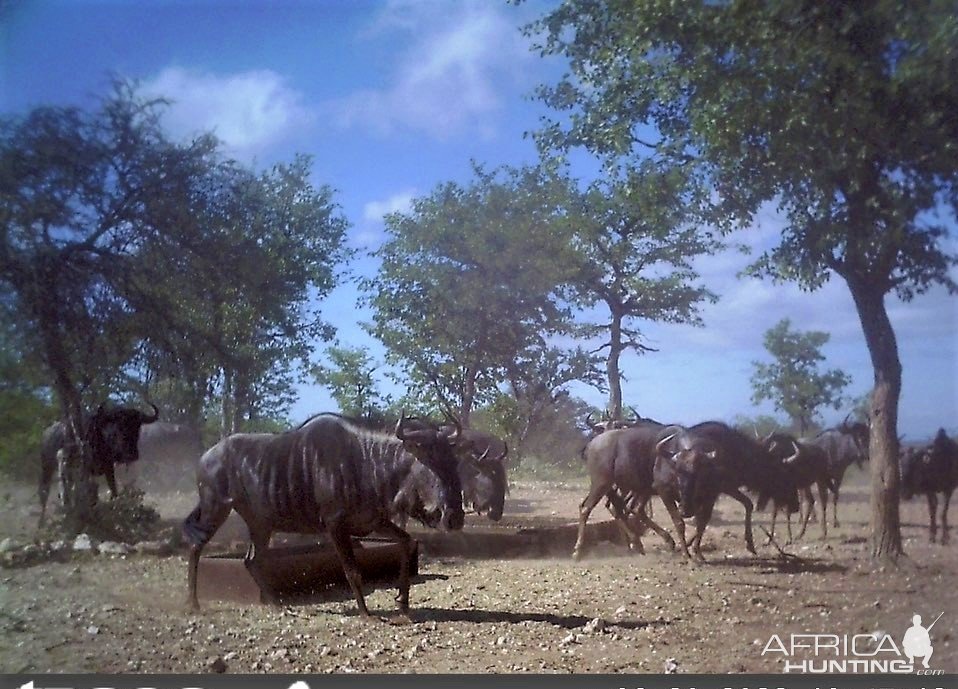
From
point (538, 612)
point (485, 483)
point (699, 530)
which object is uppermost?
point (485, 483)

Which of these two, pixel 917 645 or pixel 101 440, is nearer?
pixel 917 645

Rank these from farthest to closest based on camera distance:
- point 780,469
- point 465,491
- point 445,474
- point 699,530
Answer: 1. point 780,469
2. point 699,530
3. point 465,491
4. point 445,474

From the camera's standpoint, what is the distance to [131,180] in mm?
4117

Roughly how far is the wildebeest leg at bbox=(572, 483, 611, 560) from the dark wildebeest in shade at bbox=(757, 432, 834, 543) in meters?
0.70

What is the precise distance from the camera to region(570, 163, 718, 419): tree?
392 cm

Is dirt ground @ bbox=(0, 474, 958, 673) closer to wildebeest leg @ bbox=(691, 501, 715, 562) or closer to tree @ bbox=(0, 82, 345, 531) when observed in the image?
wildebeest leg @ bbox=(691, 501, 715, 562)

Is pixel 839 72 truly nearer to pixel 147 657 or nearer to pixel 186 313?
pixel 186 313

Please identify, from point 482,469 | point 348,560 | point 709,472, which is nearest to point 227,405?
point 348,560

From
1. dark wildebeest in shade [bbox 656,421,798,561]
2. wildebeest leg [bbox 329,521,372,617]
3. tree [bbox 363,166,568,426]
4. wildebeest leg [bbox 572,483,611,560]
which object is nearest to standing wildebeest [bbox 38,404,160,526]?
wildebeest leg [bbox 329,521,372,617]

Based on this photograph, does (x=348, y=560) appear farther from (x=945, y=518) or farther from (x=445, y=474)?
(x=945, y=518)

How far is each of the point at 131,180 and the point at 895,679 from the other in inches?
159

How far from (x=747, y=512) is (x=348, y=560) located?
5.75 ft

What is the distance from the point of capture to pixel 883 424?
3.80 m

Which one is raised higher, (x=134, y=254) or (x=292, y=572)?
(x=134, y=254)
